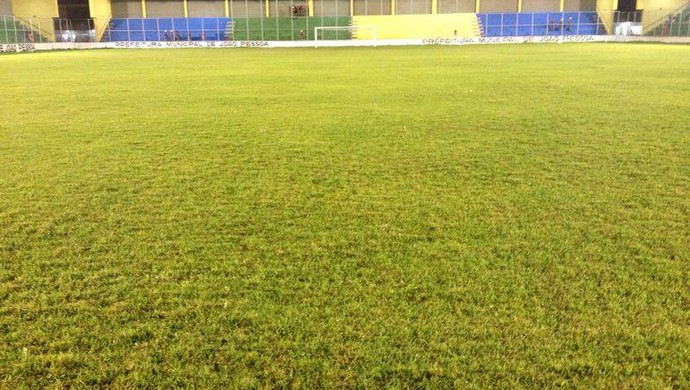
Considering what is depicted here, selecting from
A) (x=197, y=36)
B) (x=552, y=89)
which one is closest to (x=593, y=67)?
(x=552, y=89)

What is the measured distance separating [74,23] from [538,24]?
3930 centimetres

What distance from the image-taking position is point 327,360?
2.76 meters

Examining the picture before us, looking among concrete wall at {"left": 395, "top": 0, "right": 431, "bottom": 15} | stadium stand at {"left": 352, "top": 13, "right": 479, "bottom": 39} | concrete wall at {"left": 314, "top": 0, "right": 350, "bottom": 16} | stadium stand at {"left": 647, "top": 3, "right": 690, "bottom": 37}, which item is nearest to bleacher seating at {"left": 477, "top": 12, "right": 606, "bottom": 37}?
stadium stand at {"left": 352, "top": 13, "right": 479, "bottom": 39}

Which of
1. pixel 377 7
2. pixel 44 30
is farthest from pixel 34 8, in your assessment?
pixel 377 7

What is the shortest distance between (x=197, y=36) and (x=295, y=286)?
163ft

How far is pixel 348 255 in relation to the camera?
3.96 metres

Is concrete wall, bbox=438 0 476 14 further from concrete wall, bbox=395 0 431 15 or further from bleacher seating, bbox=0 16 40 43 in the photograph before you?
bleacher seating, bbox=0 16 40 43

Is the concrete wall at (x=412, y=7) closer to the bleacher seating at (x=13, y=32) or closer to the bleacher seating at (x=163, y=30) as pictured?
the bleacher seating at (x=163, y=30)

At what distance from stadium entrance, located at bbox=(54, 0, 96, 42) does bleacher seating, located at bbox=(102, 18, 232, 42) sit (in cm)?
190

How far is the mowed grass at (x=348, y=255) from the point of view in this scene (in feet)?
9.05

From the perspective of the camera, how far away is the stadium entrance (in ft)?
152

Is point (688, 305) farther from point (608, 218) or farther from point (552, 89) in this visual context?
point (552, 89)

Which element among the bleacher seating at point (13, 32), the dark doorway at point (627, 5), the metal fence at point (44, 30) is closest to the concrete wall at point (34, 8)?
the metal fence at point (44, 30)

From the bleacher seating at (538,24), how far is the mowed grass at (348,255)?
4381 cm
